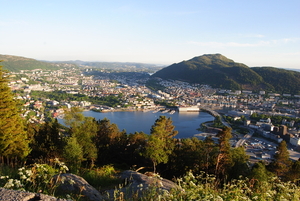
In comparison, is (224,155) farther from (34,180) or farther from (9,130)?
(9,130)

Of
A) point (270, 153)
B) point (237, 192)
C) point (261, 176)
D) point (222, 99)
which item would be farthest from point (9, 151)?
point (222, 99)

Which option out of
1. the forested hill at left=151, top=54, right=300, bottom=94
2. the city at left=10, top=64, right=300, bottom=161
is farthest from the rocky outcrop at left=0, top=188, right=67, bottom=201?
the forested hill at left=151, top=54, right=300, bottom=94

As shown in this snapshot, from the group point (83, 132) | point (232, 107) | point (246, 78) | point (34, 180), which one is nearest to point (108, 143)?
point (83, 132)

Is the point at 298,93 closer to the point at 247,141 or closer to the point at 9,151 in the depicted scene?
the point at 247,141

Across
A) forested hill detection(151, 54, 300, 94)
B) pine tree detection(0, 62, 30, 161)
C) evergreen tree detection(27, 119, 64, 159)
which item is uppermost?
forested hill detection(151, 54, 300, 94)

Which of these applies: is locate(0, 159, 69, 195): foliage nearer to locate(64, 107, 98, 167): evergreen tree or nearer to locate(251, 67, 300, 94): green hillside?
locate(64, 107, 98, 167): evergreen tree

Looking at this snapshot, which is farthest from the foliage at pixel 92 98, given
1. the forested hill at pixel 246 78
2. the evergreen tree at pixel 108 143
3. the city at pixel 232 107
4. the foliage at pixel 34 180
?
the foliage at pixel 34 180
